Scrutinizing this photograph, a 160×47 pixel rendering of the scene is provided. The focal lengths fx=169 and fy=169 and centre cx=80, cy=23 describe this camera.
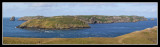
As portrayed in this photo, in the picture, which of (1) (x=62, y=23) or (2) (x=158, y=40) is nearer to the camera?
(2) (x=158, y=40)

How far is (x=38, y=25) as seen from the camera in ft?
545

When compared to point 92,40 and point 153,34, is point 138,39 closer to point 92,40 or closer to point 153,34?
point 153,34

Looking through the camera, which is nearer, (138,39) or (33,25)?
(138,39)

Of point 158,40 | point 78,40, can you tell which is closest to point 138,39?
point 158,40

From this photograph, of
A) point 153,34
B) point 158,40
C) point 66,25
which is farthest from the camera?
point 66,25

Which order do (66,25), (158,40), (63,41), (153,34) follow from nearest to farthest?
(158,40) → (63,41) → (153,34) → (66,25)

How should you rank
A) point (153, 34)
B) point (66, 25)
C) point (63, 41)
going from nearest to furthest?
point (63, 41)
point (153, 34)
point (66, 25)

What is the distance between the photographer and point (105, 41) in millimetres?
52438

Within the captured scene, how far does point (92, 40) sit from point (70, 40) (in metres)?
6.86

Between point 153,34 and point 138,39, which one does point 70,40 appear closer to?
point 138,39

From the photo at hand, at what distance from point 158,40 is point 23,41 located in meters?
39.7

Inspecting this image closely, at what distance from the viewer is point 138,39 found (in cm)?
5400

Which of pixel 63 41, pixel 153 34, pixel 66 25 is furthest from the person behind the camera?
pixel 66 25

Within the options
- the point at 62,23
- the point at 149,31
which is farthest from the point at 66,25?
the point at 149,31
